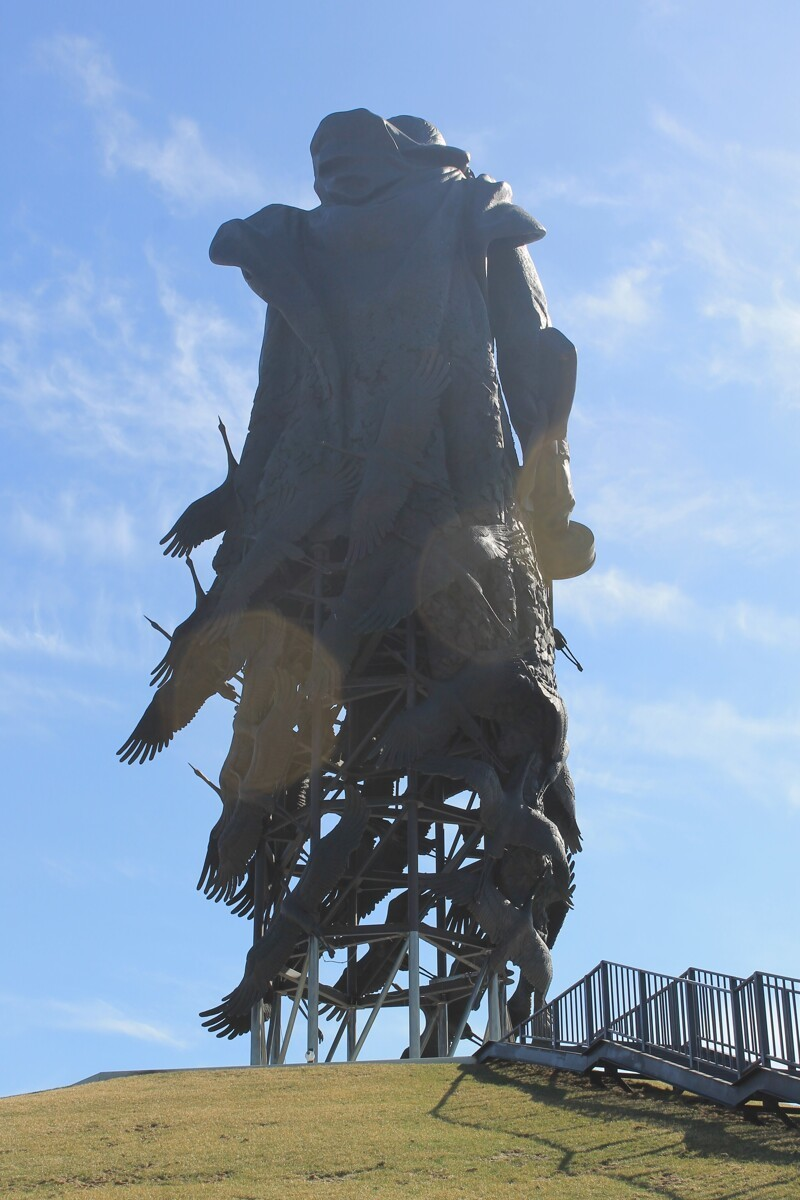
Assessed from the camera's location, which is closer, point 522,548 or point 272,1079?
point 272,1079

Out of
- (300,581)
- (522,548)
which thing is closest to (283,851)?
(300,581)

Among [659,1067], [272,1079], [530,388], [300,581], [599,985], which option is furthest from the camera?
[530,388]

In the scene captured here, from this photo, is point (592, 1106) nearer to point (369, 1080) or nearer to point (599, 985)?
point (599, 985)

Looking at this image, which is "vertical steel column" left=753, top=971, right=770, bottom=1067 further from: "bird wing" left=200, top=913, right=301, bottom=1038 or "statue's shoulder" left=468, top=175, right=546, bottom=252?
"statue's shoulder" left=468, top=175, right=546, bottom=252

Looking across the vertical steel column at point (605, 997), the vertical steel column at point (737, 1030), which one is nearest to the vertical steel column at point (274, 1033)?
the vertical steel column at point (605, 997)

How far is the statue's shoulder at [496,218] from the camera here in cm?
3234

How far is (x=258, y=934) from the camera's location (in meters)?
29.7

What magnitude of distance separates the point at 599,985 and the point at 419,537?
10.6 metres

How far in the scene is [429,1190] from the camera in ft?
49.0

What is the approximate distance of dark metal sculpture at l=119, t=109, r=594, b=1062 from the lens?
1109 inches

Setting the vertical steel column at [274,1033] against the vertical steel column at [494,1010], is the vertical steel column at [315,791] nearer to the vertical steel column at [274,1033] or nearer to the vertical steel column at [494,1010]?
the vertical steel column at [274,1033]

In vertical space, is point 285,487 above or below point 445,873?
above

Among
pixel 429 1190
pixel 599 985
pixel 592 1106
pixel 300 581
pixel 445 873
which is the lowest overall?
pixel 429 1190

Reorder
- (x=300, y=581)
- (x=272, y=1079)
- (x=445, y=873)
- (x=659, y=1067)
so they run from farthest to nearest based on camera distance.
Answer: (x=300, y=581)
(x=445, y=873)
(x=272, y=1079)
(x=659, y=1067)
